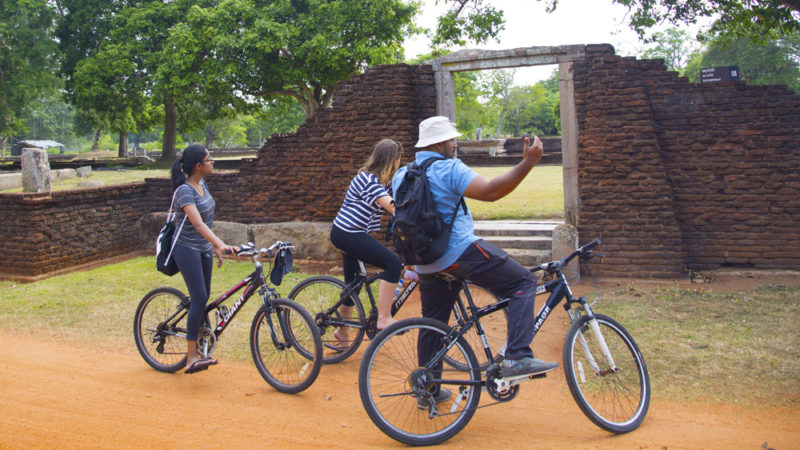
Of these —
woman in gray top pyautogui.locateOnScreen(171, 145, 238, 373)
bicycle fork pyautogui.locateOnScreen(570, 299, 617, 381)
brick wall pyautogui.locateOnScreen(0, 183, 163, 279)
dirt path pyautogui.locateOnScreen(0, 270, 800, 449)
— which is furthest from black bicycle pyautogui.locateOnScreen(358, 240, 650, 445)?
brick wall pyautogui.locateOnScreen(0, 183, 163, 279)

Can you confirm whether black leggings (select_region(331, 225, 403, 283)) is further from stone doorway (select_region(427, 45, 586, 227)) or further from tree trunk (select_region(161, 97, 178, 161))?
tree trunk (select_region(161, 97, 178, 161))

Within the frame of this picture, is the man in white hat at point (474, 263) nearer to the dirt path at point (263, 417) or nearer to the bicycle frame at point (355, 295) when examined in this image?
the dirt path at point (263, 417)

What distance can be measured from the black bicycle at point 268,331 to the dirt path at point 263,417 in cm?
15

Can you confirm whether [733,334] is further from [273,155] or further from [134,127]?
[134,127]

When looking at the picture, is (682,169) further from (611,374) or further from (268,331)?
(268,331)

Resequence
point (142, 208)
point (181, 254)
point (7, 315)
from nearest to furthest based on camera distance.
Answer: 1. point (181, 254)
2. point (7, 315)
3. point (142, 208)

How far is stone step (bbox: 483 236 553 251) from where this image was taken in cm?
912

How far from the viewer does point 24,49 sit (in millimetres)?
25969

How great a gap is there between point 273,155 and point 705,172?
6.68 meters

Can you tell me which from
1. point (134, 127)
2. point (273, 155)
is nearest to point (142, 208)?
point (273, 155)

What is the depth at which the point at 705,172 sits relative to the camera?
8500 mm

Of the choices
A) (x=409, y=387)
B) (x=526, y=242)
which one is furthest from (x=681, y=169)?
(x=409, y=387)

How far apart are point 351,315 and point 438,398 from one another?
1663 millimetres

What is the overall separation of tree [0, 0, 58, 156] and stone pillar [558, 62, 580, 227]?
947 inches
